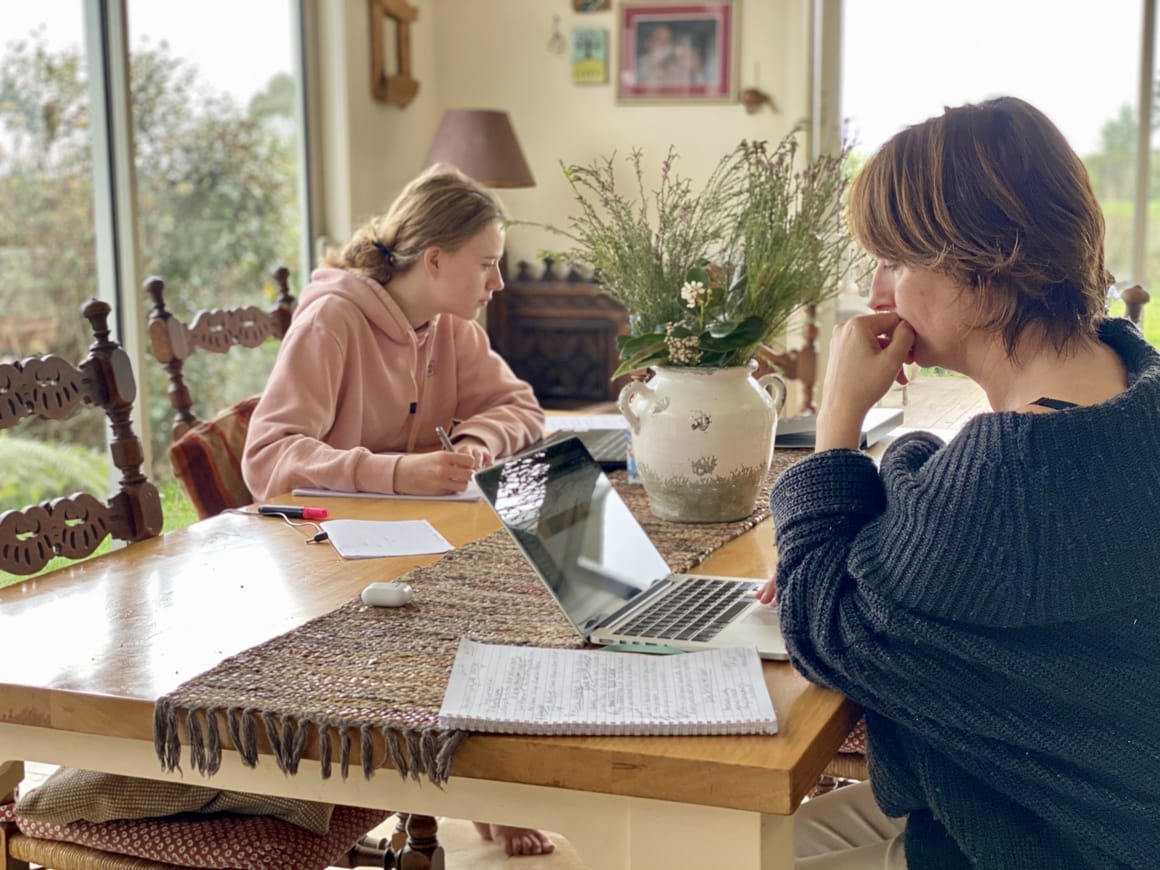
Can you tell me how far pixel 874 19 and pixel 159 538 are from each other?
11.8ft

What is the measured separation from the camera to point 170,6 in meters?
3.77

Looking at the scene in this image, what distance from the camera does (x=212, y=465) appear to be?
223cm

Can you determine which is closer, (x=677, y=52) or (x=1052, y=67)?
(x=1052, y=67)

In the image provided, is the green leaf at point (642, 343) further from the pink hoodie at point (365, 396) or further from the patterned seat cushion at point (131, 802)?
the patterned seat cushion at point (131, 802)

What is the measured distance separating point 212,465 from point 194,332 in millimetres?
438

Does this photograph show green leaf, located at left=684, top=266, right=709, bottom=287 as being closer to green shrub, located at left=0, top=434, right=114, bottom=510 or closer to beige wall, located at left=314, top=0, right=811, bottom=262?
green shrub, located at left=0, top=434, right=114, bottom=510

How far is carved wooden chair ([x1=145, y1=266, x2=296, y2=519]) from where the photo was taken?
2.22 metres

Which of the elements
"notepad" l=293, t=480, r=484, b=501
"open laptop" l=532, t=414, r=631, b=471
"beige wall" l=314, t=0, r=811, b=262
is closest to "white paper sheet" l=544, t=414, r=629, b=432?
"open laptop" l=532, t=414, r=631, b=471

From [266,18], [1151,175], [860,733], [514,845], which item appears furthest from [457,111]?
[860,733]

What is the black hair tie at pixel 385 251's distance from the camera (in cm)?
251

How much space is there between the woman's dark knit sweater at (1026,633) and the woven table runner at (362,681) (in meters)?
0.33

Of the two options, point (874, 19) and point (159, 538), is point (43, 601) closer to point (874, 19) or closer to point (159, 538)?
point (159, 538)

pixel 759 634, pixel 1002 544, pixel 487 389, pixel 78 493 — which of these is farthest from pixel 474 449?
pixel 1002 544

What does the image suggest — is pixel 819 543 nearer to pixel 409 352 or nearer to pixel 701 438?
pixel 701 438
